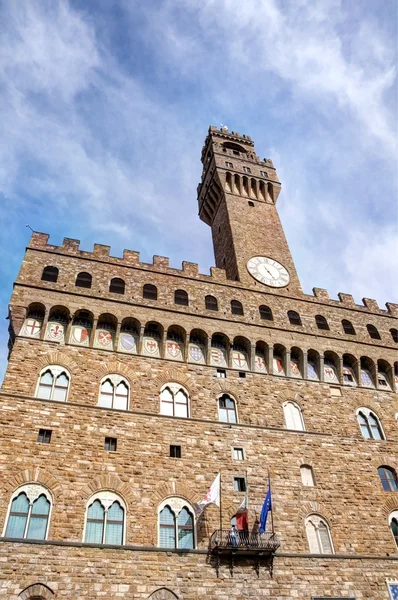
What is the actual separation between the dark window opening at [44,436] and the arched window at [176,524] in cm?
411

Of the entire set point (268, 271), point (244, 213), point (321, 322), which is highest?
point (244, 213)

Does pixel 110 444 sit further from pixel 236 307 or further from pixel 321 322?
pixel 321 322


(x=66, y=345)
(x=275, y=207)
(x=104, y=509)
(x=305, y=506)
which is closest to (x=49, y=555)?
(x=104, y=509)

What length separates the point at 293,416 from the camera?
760 inches

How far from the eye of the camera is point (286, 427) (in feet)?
61.3

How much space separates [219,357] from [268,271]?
6419mm

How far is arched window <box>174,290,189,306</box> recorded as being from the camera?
2098 cm

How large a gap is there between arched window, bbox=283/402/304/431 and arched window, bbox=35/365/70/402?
27.8 ft

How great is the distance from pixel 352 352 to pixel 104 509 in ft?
42.7

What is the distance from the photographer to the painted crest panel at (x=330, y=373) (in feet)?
69.6

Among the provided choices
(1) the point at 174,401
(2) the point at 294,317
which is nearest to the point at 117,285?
(1) the point at 174,401

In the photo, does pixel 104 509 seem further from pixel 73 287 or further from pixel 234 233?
pixel 234 233

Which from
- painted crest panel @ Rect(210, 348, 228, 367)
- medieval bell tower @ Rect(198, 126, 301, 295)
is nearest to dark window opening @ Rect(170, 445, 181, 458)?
painted crest panel @ Rect(210, 348, 228, 367)

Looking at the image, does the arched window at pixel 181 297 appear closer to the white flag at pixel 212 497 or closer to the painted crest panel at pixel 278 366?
the painted crest panel at pixel 278 366
